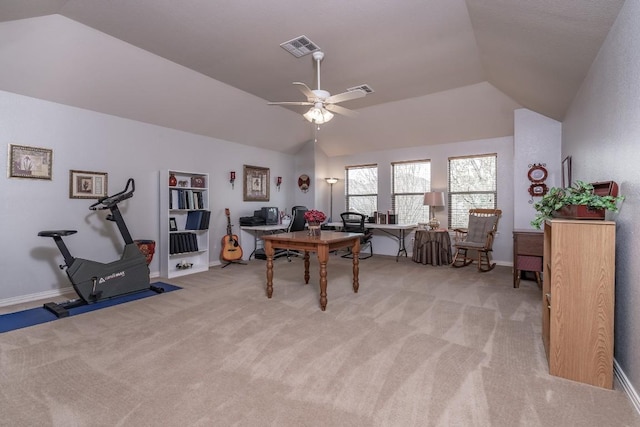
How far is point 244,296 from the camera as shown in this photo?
3727mm

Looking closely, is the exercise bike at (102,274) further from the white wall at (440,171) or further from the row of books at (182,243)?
the white wall at (440,171)

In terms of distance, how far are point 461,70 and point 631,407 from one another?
12.8 ft

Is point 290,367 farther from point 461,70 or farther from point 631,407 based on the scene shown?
point 461,70

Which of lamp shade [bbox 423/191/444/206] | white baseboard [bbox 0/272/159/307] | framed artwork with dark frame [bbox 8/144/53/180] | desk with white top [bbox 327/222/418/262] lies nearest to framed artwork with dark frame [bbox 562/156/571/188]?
lamp shade [bbox 423/191/444/206]

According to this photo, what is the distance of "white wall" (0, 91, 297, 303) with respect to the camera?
3482 mm

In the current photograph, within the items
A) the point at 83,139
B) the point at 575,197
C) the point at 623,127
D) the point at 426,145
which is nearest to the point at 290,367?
the point at 575,197

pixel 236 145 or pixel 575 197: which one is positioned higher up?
pixel 236 145

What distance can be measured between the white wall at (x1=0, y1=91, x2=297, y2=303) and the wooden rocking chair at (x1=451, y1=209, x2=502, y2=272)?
194 inches

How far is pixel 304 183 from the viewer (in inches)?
293

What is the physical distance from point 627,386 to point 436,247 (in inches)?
153

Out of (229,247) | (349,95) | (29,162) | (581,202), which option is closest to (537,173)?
(581,202)

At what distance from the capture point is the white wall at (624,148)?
5.68 feet

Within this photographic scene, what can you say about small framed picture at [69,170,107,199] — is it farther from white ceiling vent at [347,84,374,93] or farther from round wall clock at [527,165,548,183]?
round wall clock at [527,165,548,183]

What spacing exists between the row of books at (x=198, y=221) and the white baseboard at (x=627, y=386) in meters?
5.12
